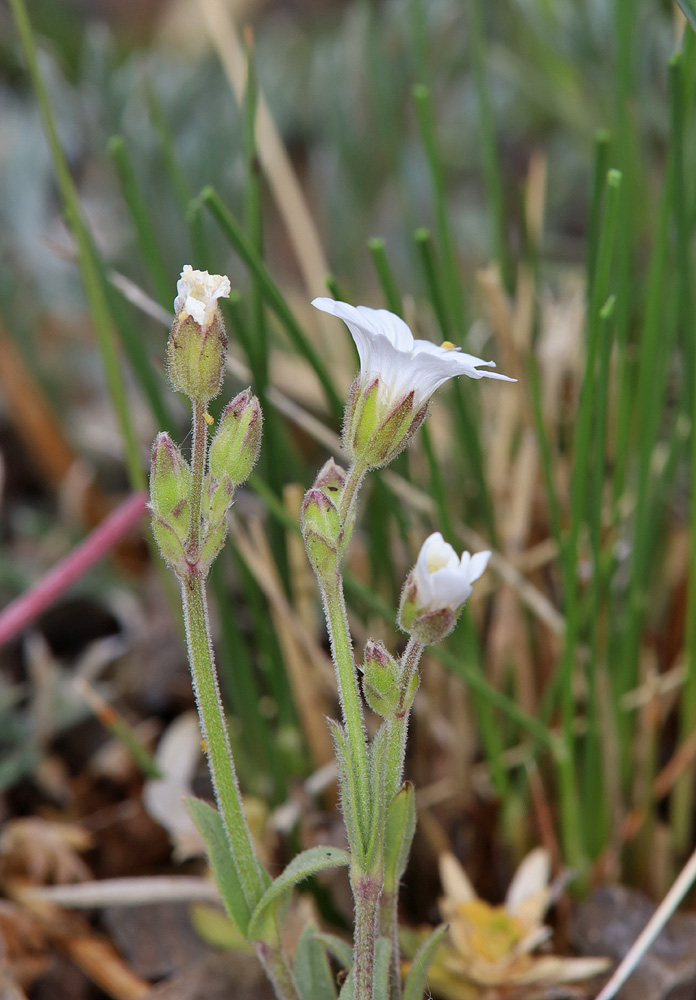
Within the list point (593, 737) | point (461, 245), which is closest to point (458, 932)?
point (593, 737)

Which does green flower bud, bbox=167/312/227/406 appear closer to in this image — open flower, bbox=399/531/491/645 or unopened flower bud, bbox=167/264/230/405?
unopened flower bud, bbox=167/264/230/405

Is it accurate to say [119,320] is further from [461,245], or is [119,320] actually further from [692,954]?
[461,245]

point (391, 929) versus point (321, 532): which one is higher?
point (321, 532)

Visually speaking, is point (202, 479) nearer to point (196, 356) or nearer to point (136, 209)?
point (196, 356)

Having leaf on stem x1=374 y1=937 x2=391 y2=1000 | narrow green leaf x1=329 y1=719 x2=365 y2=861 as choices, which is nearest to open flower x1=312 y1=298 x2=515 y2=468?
narrow green leaf x1=329 y1=719 x2=365 y2=861

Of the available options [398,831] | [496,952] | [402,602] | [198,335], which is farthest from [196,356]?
[496,952]

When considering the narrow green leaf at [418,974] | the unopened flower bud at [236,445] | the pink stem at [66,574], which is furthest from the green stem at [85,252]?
the narrow green leaf at [418,974]
